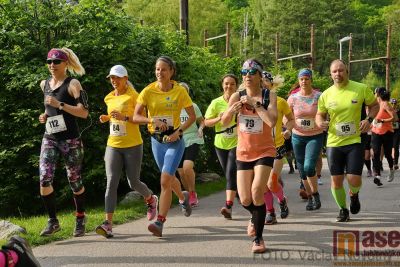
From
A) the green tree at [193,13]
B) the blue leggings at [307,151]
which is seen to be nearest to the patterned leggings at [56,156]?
the blue leggings at [307,151]

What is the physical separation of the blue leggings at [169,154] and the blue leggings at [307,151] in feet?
7.79

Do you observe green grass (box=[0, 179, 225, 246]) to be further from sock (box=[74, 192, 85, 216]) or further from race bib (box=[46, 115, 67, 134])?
race bib (box=[46, 115, 67, 134])

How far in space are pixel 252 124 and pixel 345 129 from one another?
5.99ft

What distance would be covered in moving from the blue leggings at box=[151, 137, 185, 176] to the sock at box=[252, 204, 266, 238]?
1.29 meters

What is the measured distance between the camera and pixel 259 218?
6141mm

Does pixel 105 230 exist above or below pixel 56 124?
below

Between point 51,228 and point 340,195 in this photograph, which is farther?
point 340,195

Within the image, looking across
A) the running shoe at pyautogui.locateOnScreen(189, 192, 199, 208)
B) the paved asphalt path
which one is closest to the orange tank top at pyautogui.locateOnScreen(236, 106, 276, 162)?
the paved asphalt path

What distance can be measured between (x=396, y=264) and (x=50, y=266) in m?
3.20

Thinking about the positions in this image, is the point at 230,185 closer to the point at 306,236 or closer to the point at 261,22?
the point at 306,236

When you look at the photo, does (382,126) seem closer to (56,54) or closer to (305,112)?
(305,112)

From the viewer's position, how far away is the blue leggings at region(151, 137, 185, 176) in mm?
7043

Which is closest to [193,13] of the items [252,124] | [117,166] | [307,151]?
[307,151]

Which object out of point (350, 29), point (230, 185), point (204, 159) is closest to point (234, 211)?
point (230, 185)
